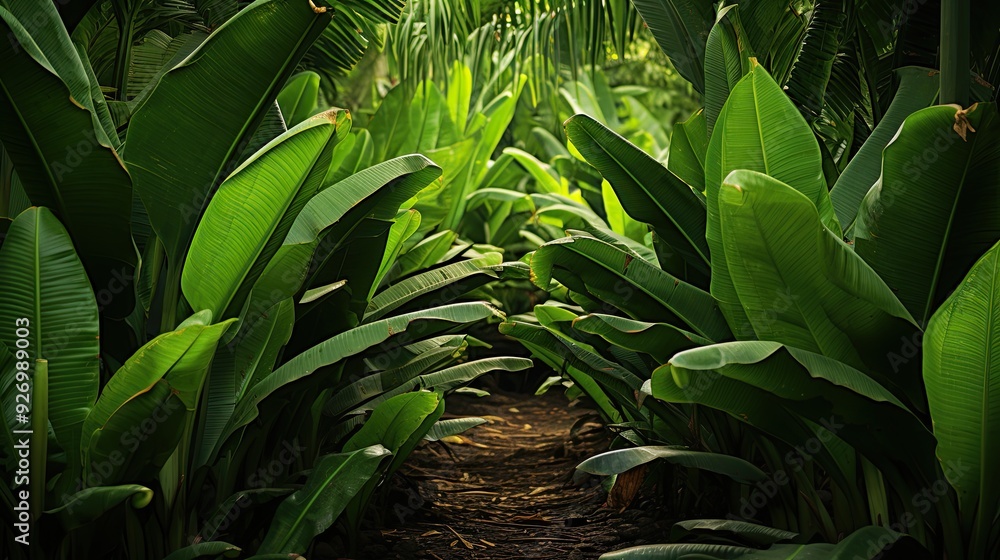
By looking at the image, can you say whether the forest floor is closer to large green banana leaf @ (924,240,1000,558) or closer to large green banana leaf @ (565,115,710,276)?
large green banana leaf @ (565,115,710,276)

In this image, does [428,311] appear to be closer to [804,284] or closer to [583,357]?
[583,357]

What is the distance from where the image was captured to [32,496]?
4.28ft

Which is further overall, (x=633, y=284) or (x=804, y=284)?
(x=633, y=284)

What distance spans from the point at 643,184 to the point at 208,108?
3.05ft

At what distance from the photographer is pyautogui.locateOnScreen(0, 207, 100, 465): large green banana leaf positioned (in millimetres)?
1311

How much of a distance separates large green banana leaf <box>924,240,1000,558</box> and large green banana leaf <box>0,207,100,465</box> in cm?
137

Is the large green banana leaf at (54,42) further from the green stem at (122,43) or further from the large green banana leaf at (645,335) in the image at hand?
the large green banana leaf at (645,335)

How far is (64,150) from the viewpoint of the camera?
1.37m

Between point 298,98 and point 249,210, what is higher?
point 298,98

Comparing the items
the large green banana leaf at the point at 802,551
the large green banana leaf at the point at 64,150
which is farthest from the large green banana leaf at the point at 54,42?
the large green banana leaf at the point at 802,551

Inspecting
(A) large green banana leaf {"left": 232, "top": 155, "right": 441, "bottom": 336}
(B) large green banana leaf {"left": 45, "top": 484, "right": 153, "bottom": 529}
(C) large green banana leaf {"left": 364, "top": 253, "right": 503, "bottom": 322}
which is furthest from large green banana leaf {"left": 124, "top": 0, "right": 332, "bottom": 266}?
(C) large green banana leaf {"left": 364, "top": 253, "right": 503, "bottom": 322}

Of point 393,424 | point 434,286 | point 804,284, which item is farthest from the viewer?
point 434,286

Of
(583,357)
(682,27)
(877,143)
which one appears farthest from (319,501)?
(682,27)

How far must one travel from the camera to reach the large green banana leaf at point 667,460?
158 centimetres
